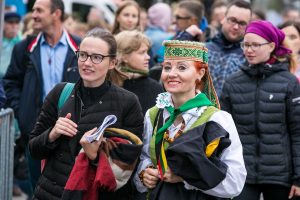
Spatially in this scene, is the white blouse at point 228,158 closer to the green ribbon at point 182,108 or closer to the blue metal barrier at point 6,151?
the green ribbon at point 182,108

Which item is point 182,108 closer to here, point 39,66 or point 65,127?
point 65,127

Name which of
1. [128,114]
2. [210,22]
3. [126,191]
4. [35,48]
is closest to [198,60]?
[128,114]

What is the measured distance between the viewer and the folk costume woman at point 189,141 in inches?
188

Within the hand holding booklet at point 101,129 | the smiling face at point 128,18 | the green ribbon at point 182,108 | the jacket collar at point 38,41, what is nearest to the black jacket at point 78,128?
the hand holding booklet at point 101,129

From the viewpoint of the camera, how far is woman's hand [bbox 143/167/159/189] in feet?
→ 16.6

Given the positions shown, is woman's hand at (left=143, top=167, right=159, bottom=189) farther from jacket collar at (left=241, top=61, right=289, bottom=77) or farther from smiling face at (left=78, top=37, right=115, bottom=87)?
jacket collar at (left=241, top=61, right=289, bottom=77)

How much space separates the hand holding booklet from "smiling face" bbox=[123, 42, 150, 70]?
200cm

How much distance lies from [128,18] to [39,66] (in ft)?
7.30

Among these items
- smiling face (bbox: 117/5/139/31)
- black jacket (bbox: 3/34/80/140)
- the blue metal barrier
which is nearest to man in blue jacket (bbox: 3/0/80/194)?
black jacket (bbox: 3/34/80/140)

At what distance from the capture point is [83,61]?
18.0 feet

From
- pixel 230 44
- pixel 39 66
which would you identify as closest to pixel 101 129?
pixel 39 66

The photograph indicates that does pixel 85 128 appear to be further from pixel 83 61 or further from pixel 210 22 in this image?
pixel 210 22

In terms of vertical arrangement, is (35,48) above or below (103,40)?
below

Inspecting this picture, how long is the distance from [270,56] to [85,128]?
2437 mm
